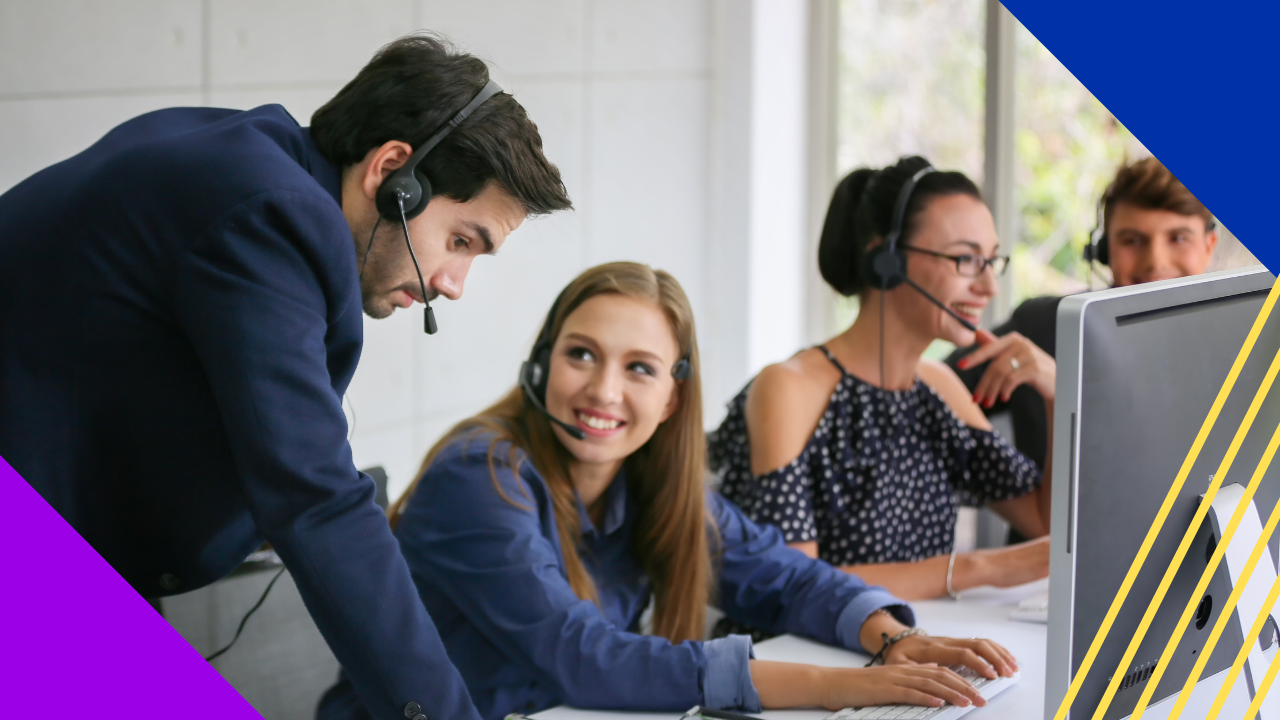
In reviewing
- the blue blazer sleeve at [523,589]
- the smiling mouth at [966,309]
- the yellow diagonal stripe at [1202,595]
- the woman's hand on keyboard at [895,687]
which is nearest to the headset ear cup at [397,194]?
the blue blazer sleeve at [523,589]

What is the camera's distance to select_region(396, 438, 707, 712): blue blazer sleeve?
1.26 metres

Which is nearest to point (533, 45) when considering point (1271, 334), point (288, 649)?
point (288, 649)

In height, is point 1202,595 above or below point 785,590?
above

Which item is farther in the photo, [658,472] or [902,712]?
[658,472]

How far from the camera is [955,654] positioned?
1344 mm

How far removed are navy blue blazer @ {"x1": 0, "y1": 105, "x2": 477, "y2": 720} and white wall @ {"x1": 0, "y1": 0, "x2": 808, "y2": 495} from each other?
0.86 metres

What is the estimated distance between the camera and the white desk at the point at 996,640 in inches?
45.1

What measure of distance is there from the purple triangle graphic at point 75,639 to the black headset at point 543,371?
748mm

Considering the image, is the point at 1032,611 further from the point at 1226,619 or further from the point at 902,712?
the point at 1226,619

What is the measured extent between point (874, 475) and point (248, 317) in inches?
48.3

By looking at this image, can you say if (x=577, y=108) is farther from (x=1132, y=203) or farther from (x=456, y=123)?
(x=456, y=123)

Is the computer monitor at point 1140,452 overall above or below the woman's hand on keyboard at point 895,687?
above

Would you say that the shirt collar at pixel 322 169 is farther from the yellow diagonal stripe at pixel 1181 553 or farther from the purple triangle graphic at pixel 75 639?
the yellow diagonal stripe at pixel 1181 553

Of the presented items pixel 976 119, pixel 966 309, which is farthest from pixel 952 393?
pixel 976 119
